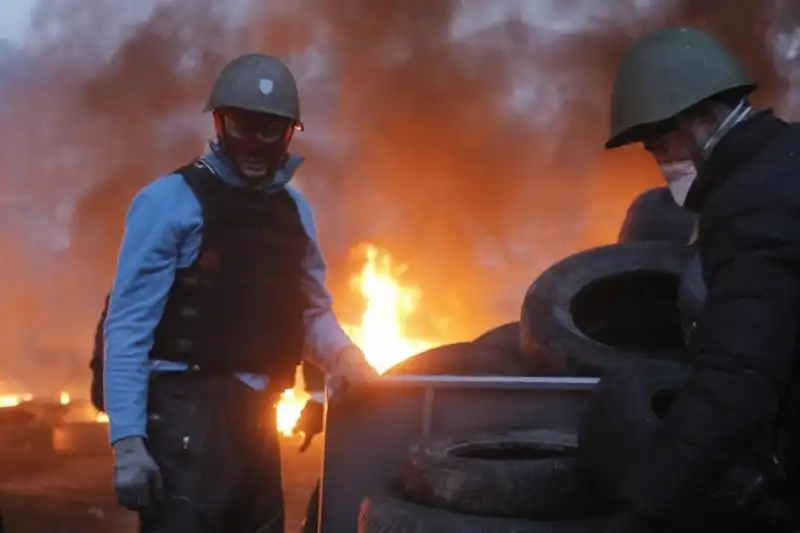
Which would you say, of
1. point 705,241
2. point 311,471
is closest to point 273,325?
point 705,241

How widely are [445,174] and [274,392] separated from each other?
28.9 feet

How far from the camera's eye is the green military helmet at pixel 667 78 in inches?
75.9

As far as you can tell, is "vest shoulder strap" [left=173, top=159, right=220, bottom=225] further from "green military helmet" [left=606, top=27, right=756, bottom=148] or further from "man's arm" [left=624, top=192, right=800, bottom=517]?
"man's arm" [left=624, top=192, right=800, bottom=517]

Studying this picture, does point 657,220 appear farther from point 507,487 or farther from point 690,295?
point 507,487

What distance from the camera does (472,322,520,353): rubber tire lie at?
4559 mm

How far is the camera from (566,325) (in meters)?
3.82

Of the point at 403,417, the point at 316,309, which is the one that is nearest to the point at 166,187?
the point at 316,309

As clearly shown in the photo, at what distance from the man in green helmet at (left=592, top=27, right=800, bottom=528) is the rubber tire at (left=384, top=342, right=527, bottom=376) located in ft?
7.15

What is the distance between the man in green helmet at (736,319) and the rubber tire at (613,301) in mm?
1952

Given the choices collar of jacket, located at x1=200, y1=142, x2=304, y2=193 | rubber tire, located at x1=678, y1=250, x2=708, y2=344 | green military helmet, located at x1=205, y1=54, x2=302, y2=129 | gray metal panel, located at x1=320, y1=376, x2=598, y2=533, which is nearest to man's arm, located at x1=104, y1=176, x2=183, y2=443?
collar of jacket, located at x1=200, y1=142, x2=304, y2=193

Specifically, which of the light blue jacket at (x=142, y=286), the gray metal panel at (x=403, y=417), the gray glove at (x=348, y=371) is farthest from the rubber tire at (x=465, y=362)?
the light blue jacket at (x=142, y=286)

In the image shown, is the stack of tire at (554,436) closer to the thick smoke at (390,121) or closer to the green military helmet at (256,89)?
the green military helmet at (256,89)

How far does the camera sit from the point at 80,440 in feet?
29.9

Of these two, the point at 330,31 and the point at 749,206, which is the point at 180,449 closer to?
the point at 749,206
